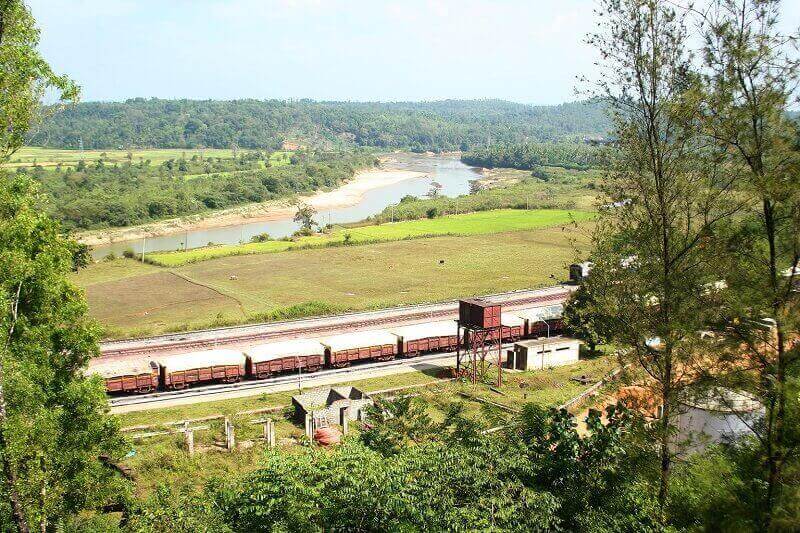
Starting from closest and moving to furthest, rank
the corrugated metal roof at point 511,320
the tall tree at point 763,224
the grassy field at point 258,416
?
the tall tree at point 763,224, the grassy field at point 258,416, the corrugated metal roof at point 511,320

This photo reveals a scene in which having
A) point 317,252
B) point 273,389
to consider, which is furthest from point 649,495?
point 317,252

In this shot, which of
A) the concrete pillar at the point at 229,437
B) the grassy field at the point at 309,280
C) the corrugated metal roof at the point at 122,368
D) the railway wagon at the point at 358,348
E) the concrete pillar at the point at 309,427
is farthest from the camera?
the grassy field at the point at 309,280

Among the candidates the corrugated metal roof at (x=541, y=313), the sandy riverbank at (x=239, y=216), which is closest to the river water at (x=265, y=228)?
the sandy riverbank at (x=239, y=216)

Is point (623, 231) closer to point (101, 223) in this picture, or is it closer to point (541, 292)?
point (541, 292)

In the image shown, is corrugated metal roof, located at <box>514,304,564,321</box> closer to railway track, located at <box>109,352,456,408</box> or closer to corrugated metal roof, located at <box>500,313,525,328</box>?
corrugated metal roof, located at <box>500,313,525,328</box>

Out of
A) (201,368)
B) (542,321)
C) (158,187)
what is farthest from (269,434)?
(158,187)

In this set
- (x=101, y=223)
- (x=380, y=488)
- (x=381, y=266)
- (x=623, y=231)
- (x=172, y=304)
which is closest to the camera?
(x=380, y=488)

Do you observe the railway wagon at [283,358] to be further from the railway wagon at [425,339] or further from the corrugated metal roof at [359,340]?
the railway wagon at [425,339]
